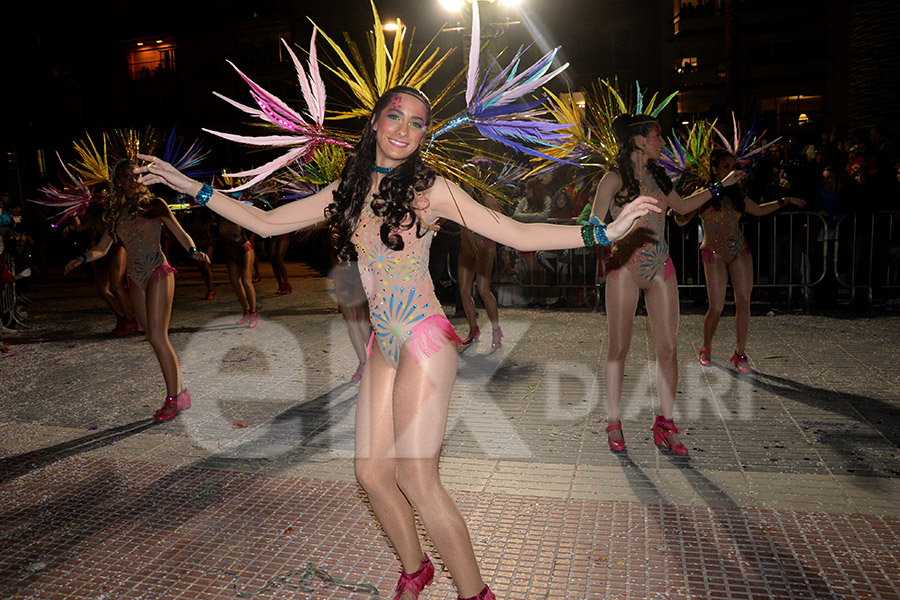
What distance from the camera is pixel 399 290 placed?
9.25ft

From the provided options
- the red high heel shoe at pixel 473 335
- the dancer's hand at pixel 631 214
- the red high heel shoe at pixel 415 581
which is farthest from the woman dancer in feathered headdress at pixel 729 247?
the red high heel shoe at pixel 415 581

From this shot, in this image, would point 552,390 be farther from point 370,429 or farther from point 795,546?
point 370,429

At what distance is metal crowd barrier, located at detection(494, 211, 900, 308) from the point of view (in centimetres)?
1037

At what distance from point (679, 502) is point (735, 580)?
0.86m

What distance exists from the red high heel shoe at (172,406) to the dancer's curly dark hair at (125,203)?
161 cm

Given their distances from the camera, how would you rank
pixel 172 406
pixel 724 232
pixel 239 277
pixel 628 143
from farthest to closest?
pixel 239 277, pixel 724 232, pixel 172 406, pixel 628 143

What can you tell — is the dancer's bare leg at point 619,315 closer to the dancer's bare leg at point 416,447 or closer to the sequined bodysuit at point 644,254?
the sequined bodysuit at point 644,254

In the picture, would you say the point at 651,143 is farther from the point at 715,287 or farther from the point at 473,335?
the point at 473,335

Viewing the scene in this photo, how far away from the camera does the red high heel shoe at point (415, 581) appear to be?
117 inches

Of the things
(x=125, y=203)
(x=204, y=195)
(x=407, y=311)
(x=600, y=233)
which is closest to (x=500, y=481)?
(x=407, y=311)

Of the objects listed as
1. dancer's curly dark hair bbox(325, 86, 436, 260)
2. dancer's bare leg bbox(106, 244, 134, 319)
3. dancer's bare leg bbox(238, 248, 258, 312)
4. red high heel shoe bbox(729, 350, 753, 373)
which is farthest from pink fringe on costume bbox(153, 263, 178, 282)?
red high heel shoe bbox(729, 350, 753, 373)

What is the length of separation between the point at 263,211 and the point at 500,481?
238cm

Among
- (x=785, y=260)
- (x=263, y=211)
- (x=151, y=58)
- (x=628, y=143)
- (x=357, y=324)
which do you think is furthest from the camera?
(x=151, y=58)

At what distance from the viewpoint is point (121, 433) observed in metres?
5.67
